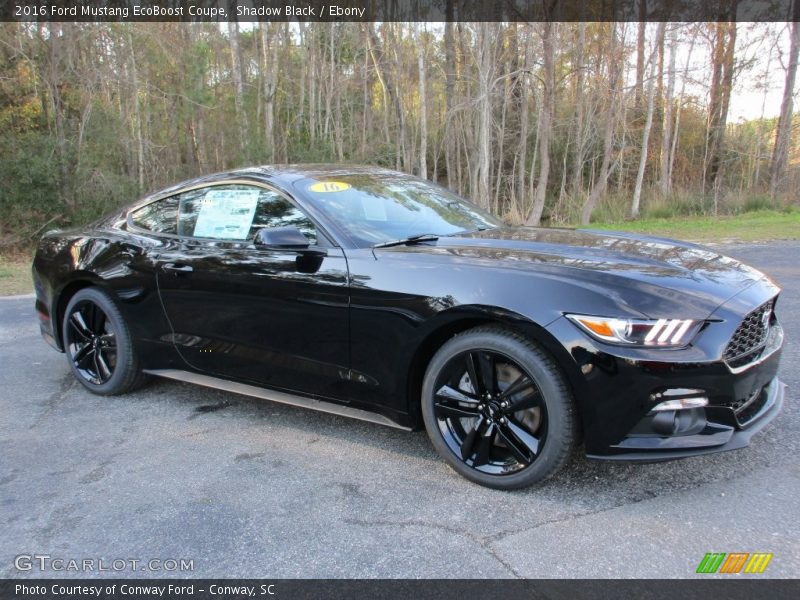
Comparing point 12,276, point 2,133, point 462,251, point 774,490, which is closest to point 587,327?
point 462,251

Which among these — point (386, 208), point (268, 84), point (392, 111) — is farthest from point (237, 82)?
point (386, 208)

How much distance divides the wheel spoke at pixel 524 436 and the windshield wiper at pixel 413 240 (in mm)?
1120

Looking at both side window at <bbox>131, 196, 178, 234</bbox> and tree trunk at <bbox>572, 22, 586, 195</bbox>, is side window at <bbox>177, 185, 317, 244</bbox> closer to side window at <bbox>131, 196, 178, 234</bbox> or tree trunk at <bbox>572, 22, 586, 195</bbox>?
side window at <bbox>131, 196, 178, 234</bbox>

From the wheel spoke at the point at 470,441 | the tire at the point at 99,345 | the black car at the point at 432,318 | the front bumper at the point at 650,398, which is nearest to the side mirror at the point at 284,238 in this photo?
the black car at the point at 432,318

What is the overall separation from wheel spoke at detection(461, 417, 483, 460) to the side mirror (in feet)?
4.20

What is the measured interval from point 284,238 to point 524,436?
1.55 metres

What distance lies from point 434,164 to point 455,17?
9.50 m

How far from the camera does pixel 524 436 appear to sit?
2656mm

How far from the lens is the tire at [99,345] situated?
13.3ft

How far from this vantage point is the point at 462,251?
3012mm

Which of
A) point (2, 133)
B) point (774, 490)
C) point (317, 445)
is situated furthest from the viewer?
point (2, 133)
